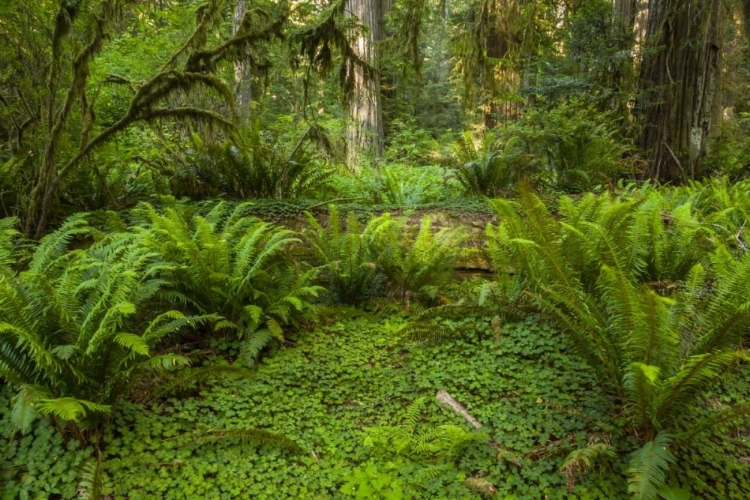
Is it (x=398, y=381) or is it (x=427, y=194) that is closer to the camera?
(x=398, y=381)

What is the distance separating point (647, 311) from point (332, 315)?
2.40 m

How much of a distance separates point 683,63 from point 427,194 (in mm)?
4785

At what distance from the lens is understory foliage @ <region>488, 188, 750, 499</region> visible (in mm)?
2043

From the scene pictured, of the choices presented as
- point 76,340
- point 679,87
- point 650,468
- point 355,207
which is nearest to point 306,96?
point 355,207

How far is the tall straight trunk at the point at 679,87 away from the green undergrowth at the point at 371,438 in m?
5.56

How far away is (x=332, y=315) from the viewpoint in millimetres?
3812

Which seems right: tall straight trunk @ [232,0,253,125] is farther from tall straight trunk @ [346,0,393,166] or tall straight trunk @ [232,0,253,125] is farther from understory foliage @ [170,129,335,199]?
understory foliage @ [170,129,335,199]

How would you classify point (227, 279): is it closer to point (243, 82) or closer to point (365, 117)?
point (365, 117)

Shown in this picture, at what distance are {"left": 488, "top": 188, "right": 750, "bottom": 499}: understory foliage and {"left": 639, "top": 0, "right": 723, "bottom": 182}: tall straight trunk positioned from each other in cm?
462

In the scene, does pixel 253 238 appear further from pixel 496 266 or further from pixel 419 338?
pixel 496 266

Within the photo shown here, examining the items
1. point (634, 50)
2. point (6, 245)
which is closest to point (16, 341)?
point (6, 245)

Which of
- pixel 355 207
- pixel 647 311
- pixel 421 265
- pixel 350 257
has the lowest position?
pixel 421 265

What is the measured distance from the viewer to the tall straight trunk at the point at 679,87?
22.8ft

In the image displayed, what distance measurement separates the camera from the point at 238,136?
185 inches
